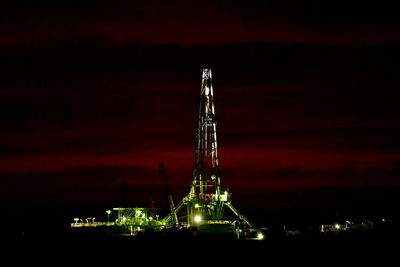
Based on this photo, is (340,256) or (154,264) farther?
(340,256)

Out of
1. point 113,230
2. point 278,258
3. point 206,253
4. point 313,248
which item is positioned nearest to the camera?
point 278,258

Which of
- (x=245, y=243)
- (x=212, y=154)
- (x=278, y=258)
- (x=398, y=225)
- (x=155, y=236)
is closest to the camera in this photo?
(x=278, y=258)

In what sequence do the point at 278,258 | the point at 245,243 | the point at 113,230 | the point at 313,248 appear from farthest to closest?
the point at 113,230 < the point at 245,243 < the point at 313,248 < the point at 278,258

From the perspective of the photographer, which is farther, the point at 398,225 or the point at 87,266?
the point at 398,225

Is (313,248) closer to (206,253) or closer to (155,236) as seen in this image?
(206,253)

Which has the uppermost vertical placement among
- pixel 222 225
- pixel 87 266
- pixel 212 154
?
pixel 212 154

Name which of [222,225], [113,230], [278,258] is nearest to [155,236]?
[222,225]

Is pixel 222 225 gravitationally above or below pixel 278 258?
above

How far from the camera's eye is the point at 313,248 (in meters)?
91.3

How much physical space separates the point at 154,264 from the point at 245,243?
28.0 metres

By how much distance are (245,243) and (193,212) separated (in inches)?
846

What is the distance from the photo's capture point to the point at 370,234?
12812 cm

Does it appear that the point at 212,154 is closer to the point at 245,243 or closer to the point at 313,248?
the point at 245,243

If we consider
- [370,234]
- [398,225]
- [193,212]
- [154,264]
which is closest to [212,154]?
[193,212]
